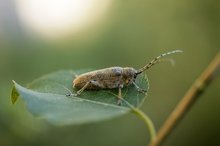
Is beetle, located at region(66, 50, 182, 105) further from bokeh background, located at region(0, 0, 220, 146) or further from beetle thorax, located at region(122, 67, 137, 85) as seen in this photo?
bokeh background, located at region(0, 0, 220, 146)

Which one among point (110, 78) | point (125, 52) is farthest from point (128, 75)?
point (125, 52)

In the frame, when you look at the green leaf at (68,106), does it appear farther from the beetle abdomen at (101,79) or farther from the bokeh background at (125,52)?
the bokeh background at (125,52)

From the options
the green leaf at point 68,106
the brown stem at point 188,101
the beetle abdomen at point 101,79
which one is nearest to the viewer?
the brown stem at point 188,101

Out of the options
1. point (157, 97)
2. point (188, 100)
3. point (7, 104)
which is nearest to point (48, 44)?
point (157, 97)

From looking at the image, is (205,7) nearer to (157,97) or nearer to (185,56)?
(185,56)

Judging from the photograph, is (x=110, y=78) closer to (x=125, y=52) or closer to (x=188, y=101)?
(x=188, y=101)

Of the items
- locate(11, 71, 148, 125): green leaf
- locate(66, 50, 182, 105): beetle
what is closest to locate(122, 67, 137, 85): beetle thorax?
locate(66, 50, 182, 105): beetle

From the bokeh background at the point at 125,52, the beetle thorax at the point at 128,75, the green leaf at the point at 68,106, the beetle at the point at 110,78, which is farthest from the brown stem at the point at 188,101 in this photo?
the bokeh background at the point at 125,52

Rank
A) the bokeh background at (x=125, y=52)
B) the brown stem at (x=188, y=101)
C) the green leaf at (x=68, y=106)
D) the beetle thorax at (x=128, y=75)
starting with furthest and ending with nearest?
the bokeh background at (x=125, y=52) → the beetle thorax at (x=128, y=75) → the green leaf at (x=68, y=106) → the brown stem at (x=188, y=101)
